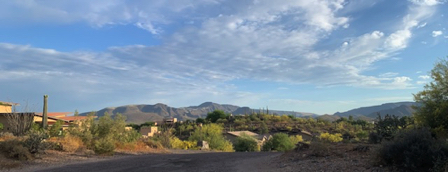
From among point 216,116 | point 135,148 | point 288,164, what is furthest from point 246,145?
point 216,116

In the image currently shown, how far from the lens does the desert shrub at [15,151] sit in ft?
49.5

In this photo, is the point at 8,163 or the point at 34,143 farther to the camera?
the point at 34,143

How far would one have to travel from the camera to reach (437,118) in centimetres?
1298

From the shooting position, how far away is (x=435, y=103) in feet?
44.9

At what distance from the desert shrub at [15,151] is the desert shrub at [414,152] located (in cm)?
1379

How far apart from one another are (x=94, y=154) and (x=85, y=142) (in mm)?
1978

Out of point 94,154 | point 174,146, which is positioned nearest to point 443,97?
A: point 94,154

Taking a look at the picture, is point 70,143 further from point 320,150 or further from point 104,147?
point 320,150

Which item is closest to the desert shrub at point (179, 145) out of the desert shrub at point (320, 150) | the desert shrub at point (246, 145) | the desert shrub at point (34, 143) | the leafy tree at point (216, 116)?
the desert shrub at point (246, 145)

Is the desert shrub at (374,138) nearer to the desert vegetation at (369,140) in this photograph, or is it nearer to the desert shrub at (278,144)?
the desert vegetation at (369,140)

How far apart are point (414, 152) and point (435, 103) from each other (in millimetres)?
6581

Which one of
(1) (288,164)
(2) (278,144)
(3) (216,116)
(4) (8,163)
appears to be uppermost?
(3) (216,116)

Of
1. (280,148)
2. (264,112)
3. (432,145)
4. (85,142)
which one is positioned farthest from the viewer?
(264,112)

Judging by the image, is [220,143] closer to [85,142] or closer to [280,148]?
[280,148]
